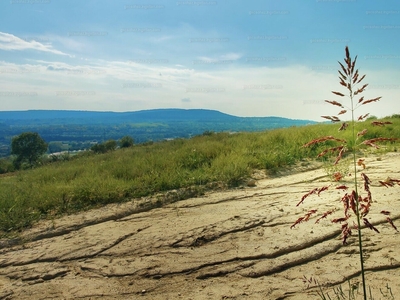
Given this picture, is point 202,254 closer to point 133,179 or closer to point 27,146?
point 133,179

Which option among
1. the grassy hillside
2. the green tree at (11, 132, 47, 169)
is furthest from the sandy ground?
the green tree at (11, 132, 47, 169)

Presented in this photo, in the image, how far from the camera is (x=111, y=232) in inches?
167

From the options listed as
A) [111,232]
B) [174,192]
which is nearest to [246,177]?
[174,192]

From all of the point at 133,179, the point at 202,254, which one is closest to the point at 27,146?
the point at 133,179

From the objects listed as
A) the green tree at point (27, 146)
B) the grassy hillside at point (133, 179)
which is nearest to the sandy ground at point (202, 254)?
the grassy hillside at point (133, 179)

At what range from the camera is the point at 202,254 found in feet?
11.2

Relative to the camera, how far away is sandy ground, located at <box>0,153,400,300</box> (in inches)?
113

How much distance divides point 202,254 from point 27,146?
41245 millimetres

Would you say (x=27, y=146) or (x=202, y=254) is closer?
(x=202, y=254)

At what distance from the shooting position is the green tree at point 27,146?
3794cm

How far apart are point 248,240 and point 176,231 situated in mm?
975

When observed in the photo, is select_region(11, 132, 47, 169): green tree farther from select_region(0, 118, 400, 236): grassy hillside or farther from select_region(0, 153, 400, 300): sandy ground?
select_region(0, 153, 400, 300): sandy ground

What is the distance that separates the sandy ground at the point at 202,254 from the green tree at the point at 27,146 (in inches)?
1513

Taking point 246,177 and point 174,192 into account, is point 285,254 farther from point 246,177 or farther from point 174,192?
point 246,177
